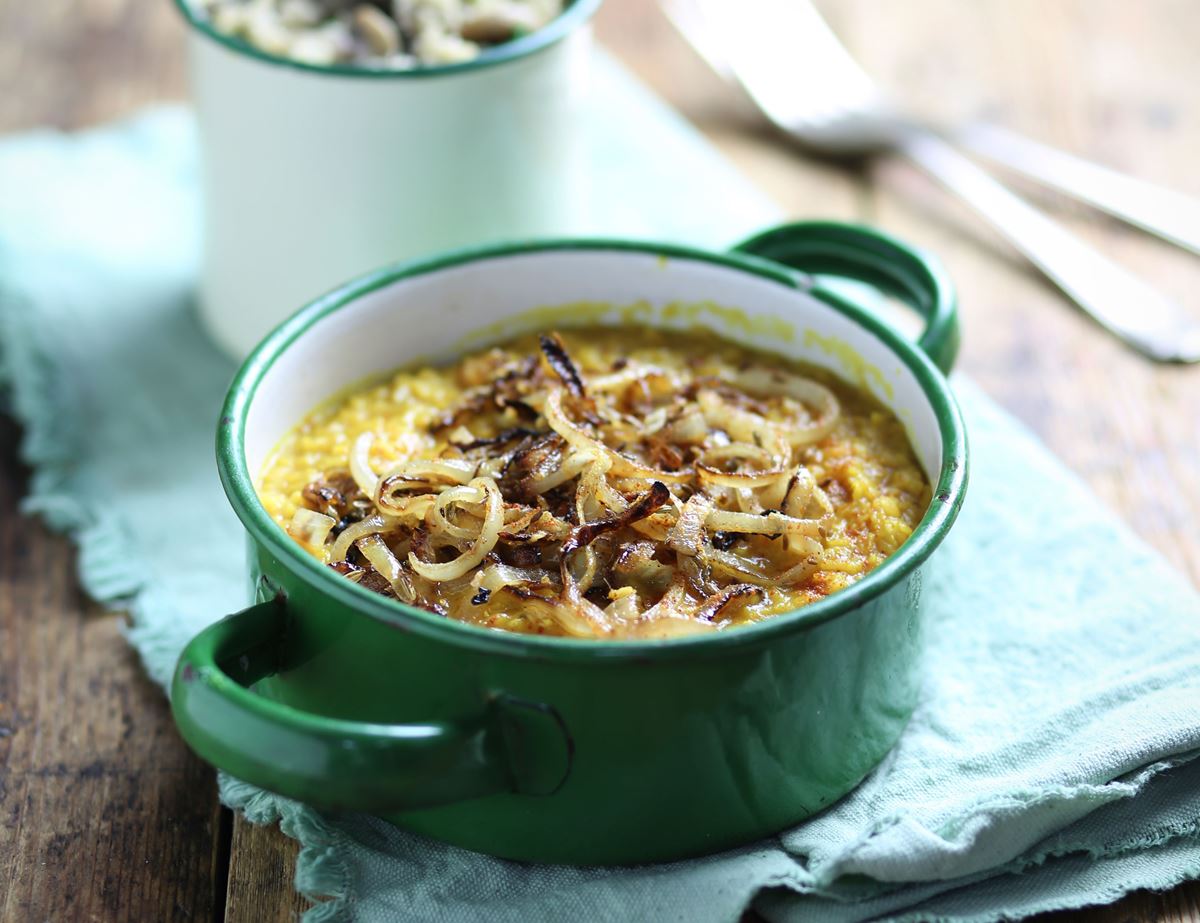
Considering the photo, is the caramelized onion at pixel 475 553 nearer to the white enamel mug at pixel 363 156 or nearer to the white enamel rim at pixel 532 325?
the white enamel rim at pixel 532 325

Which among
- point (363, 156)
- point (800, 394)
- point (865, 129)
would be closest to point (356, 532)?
point (800, 394)

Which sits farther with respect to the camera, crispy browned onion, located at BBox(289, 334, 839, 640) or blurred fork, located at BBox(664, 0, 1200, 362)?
blurred fork, located at BBox(664, 0, 1200, 362)

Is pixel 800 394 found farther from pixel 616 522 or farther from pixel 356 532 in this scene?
pixel 356 532

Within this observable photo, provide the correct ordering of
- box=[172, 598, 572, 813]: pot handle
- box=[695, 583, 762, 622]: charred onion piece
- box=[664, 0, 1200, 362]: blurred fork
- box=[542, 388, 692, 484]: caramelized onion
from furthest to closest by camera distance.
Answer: box=[664, 0, 1200, 362]: blurred fork
box=[542, 388, 692, 484]: caramelized onion
box=[695, 583, 762, 622]: charred onion piece
box=[172, 598, 572, 813]: pot handle

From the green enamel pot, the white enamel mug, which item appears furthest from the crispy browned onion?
the white enamel mug

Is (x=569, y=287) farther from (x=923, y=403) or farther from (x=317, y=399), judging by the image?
(x=923, y=403)

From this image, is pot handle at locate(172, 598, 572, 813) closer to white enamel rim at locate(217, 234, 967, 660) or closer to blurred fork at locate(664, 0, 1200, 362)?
white enamel rim at locate(217, 234, 967, 660)

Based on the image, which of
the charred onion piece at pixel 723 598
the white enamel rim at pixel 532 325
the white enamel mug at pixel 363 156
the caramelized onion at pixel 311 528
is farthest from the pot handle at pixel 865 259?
the caramelized onion at pixel 311 528

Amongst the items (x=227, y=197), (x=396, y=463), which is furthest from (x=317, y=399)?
(x=227, y=197)
